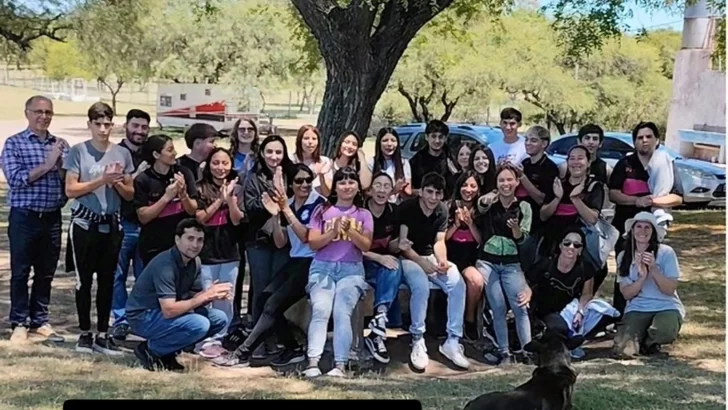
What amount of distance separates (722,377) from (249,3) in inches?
713

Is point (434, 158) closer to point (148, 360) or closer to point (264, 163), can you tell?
point (264, 163)

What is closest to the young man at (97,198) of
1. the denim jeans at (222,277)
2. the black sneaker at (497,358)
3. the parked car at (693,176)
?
the denim jeans at (222,277)

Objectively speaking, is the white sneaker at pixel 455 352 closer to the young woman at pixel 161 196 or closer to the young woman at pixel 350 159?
the young woman at pixel 350 159

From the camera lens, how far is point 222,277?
4.46 metres

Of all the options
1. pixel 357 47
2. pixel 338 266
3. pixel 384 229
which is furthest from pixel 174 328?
pixel 357 47

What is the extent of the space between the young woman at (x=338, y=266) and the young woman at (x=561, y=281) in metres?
1.02

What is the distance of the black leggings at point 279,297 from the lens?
442 centimetres

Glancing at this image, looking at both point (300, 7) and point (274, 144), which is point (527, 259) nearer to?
point (274, 144)

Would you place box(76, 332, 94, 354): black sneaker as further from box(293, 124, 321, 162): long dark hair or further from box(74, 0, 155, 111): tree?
box(74, 0, 155, 111): tree

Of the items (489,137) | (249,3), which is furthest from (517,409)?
(249,3)

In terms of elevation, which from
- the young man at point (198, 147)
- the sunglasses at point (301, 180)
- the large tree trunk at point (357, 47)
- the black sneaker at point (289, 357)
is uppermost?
the large tree trunk at point (357, 47)

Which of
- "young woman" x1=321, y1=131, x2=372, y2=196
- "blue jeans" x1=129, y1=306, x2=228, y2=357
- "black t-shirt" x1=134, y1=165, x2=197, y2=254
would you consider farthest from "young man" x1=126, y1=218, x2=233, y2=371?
"young woman" x1=321, y1=131, x2=372, y2=196

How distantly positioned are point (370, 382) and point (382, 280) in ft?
1.93

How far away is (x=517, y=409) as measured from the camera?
3141mm
